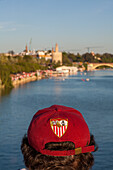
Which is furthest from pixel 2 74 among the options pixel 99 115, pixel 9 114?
pixel 99 115

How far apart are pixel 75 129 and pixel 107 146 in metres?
13.4

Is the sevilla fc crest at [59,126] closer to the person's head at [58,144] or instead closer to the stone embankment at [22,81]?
the person's head at [58,144]

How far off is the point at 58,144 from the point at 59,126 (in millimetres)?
70

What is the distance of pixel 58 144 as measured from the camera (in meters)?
1.43

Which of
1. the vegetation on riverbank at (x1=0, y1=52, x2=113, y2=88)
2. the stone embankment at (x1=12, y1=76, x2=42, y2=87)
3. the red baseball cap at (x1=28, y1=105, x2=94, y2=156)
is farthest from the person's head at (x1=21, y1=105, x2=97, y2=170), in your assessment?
the vegetation on riverbank at (x1=0, y1=52, x2=113, y2=88)

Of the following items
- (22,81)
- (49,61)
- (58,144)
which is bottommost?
(49,61)

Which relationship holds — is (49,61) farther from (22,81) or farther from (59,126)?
(59,126)

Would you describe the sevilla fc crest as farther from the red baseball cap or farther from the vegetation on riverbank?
the vegetation on riverbank

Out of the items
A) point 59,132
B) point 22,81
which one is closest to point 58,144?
point 59,132

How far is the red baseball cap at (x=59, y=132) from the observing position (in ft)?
4.65

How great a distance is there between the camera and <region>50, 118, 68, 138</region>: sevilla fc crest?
142cm

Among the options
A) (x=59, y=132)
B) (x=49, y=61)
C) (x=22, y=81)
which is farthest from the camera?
(x=49, y=61)

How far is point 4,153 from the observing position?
1366 cm

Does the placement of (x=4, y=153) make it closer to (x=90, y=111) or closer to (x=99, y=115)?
(x=99, y=115)
